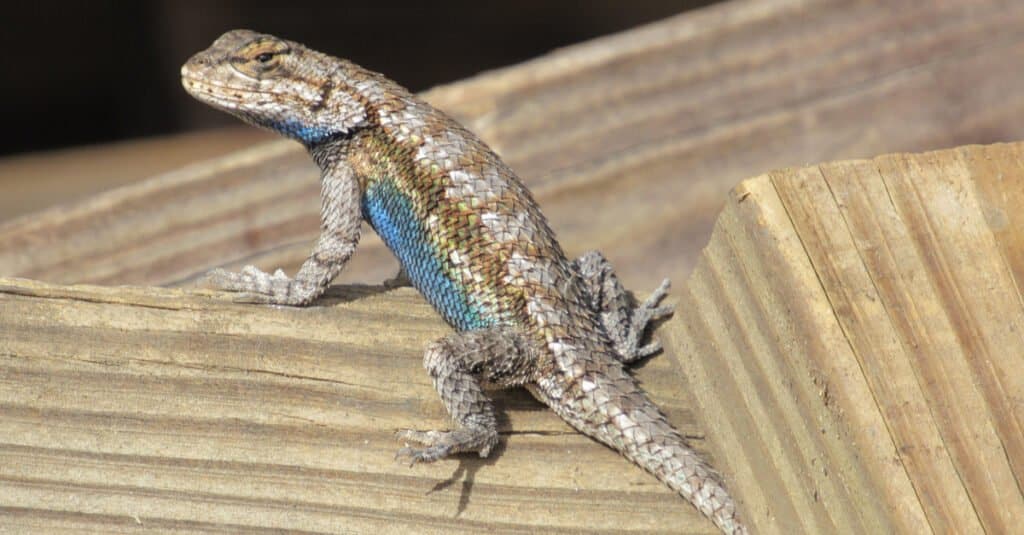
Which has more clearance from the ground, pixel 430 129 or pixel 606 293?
pixel 430 129

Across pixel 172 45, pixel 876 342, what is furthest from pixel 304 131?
pixel 172 45

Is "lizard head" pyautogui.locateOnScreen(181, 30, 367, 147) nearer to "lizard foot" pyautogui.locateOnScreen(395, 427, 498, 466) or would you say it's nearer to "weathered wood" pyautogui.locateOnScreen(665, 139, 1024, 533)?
"lizard foot" pyautogui.locateOnScreen(395, 427, 498, 466)

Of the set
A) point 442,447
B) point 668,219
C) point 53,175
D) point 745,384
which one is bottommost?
point 53,175

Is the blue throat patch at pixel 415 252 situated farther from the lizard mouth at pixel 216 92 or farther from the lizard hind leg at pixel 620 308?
the lizard mouth at pixel 216 92

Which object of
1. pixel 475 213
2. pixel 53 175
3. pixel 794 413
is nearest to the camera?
pixel 794 413

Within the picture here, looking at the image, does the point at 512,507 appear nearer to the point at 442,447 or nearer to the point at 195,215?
the point at 442,447

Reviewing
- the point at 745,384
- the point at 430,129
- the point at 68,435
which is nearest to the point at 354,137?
the point at 430,129

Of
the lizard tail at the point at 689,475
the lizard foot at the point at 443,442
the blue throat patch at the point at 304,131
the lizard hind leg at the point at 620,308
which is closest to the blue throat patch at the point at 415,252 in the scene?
the blue throat patch at the point at 304,131
